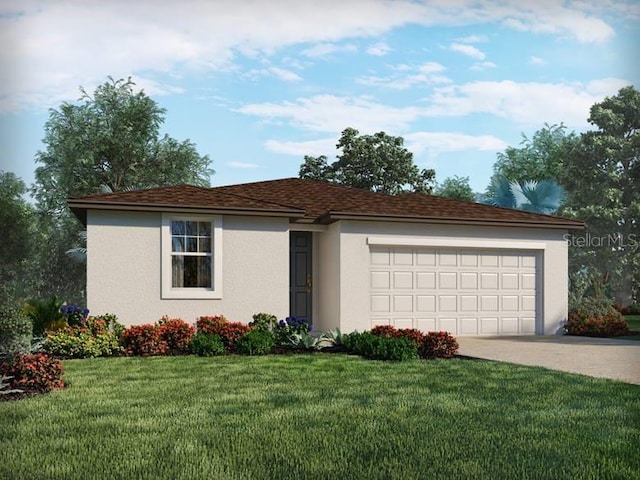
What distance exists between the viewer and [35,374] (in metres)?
8.35

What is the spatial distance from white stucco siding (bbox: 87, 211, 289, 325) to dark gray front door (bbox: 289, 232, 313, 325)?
1689 millimetres

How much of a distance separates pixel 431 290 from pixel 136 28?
1304 centimetres

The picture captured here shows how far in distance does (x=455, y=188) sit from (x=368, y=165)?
A: 10909mm

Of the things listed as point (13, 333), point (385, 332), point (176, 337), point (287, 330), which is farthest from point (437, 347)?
point (13, 333)

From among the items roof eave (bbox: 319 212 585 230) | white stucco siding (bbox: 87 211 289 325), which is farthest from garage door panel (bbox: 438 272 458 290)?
white stucco siding (bbox: 87 211 289 325)

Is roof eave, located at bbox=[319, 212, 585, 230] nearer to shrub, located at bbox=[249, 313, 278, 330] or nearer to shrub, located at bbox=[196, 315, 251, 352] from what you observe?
shrub, located at bbox=[249, 313, 278, 330]

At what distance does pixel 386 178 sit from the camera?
32.8 meters

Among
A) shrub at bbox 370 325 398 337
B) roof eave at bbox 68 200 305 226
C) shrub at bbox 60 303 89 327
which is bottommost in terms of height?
shrub at bbox 370 325 398 337

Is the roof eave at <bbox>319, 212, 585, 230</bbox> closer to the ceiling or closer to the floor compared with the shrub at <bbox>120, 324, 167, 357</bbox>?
closer to the ceiling

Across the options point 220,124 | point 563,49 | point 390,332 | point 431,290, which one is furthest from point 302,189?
point 563,49

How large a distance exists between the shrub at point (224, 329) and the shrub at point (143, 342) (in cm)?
98

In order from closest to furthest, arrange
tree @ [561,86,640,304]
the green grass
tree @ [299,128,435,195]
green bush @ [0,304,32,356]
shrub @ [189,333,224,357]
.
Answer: the green grass → green bush @ [0,304,32,356] → shrub @ [189,333,224,357] → tree @ [561,86,640,304] → tree @ [299,128,435,195]

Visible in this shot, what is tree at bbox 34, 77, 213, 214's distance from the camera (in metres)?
31.2

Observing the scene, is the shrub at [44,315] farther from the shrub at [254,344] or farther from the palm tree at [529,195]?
the palm tree at [529,195]
